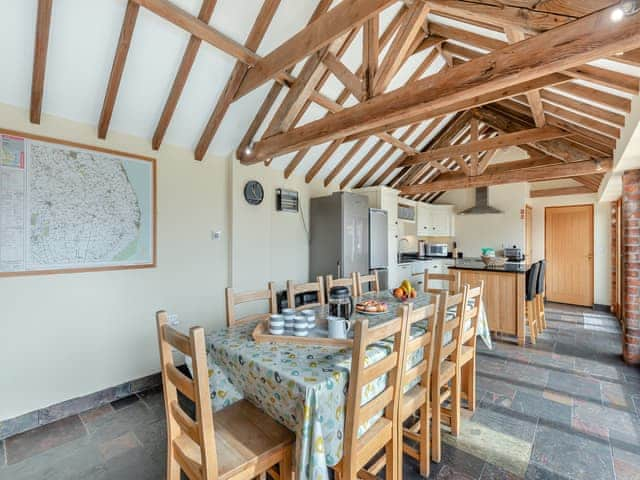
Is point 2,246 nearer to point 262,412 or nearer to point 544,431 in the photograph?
point 262,412

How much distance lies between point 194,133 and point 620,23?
3316mm

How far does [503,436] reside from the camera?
2205 millimetres

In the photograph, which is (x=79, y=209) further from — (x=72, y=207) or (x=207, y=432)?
(x=207, y=432)

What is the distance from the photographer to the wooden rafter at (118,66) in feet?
7.13

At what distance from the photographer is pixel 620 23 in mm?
1436

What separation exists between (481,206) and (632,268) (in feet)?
12.3

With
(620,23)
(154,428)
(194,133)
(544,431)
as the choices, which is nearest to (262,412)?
(154,428)

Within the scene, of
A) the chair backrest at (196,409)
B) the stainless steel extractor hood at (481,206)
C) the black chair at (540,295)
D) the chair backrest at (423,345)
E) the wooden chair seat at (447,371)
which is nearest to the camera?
the chair backrest at (196,409)

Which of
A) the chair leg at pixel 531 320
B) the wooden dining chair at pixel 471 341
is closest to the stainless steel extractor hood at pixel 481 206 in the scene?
the chair leg at pixel 531 320

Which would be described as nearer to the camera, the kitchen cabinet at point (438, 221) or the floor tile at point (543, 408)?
the floor tile at point (543, 408)

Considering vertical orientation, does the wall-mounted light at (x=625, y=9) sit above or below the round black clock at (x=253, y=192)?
above

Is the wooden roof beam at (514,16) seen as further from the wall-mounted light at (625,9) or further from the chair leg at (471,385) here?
the chair leg at (471,385)

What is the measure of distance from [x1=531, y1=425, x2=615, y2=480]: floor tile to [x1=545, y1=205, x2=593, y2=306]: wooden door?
5409 millimetres

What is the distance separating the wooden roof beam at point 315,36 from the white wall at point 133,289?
1.20 m
